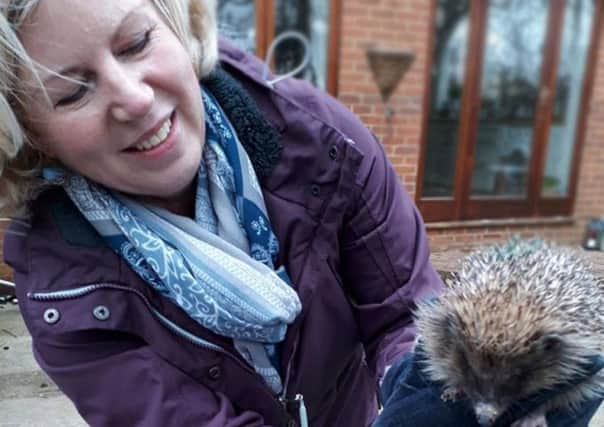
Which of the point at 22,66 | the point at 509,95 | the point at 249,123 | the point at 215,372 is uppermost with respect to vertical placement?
the point at 22,66

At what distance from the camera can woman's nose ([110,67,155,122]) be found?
4.55 ft

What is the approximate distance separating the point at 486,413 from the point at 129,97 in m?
1.06

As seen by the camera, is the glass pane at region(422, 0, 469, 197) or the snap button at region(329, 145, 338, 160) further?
the glass pane at region(422, 0, 469, 197)

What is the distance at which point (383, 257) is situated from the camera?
1.71 m

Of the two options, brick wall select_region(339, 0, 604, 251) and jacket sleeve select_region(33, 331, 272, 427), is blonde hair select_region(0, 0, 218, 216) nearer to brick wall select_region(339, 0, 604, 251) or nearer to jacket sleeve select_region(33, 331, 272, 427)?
jacket sleeve select_region(33, 331, 272, 427)

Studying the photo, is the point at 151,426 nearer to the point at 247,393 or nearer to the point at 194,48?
the point at 247,393

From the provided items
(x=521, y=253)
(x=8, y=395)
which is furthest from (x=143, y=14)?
(x=8, y=395)

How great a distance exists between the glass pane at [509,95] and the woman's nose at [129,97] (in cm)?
511

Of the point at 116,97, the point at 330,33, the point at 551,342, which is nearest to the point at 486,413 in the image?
the point at 551,342

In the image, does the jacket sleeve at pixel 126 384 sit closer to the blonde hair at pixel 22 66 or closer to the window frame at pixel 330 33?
the blonde hair at pixel 22 66

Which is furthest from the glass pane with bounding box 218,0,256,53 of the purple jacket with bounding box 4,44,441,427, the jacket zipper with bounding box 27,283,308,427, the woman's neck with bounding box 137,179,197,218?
the jacket zipper with bounding box 27,283,308,427

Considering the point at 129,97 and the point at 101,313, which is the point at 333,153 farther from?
the point at 101,313

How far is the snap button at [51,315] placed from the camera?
1479mm

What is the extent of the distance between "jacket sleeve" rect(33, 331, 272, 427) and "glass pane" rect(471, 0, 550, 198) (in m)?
5.10
